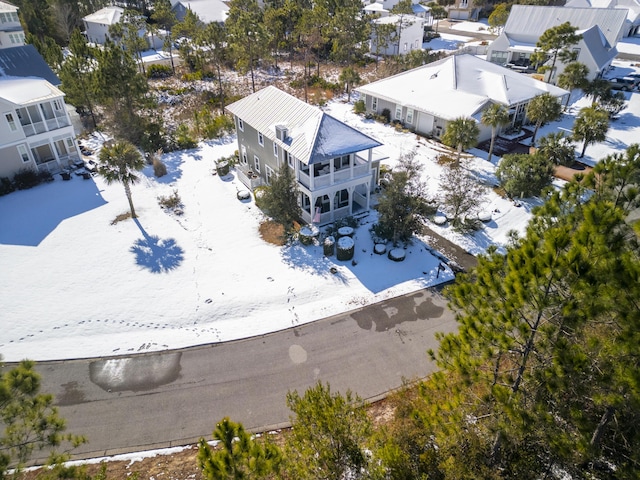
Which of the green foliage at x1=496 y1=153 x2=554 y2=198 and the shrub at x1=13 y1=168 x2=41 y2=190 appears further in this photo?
the shrub at x1=13 y1=168 x2=41 y2=190

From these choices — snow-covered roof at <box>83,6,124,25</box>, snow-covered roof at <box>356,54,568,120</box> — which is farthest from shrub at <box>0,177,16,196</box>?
snow-covered roof at <box>83,6,124,25</box>

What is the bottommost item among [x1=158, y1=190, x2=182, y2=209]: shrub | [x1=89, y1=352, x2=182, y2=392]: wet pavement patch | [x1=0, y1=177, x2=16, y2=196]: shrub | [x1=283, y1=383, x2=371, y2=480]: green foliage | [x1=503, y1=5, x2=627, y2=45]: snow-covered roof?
[x1=89, y1=352, x2=182, y2=392]: wet pavement patch

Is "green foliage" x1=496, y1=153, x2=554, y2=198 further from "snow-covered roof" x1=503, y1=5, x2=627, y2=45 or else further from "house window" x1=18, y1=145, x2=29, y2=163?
"snow-covered roof" x1=503, y1=5, x2=627, y2=45

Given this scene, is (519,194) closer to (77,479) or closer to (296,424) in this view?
(296,424)

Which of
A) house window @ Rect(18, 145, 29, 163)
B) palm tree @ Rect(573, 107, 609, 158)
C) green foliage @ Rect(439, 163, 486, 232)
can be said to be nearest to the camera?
green foliage @ Rect(439, 163, 486, 232)

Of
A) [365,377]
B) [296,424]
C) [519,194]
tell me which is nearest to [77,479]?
[296,424]

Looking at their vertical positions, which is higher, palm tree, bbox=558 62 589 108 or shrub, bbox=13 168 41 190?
palm tree, bbox=558 62 589 108

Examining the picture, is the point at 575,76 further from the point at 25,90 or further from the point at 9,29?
the point at 9,29

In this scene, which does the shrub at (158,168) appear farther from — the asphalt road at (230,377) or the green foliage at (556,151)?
the green foliage at (556,151)

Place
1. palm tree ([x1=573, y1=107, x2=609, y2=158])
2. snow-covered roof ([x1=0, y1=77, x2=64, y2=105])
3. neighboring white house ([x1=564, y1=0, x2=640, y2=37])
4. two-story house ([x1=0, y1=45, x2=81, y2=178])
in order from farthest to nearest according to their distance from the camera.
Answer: neighboring white house ([x1=564, y1=0, x2=640, y2=37]) → snow-covered roof ([x1=0, y1=77, x2=64, y2=105]) → two-story house ([x1=0, y1=45, x2=81, y2=178]) → palm tree ([x1=573, y1=107, x2=609, y2=158])
